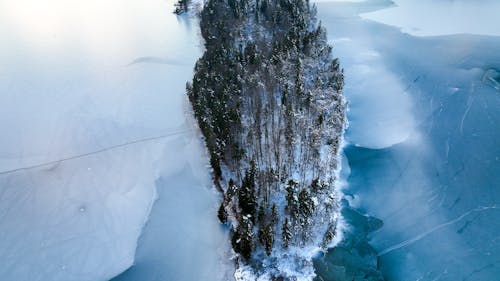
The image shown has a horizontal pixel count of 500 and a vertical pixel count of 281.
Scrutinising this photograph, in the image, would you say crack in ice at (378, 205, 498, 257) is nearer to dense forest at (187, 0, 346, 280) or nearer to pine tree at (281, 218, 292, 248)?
dense forest at (187, 0, 346, 280)

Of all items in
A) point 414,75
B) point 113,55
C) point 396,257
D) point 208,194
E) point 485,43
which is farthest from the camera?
point 113,55

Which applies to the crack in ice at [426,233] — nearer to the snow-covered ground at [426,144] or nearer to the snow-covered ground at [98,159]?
Answer: the snow-covered ground at [426,144]

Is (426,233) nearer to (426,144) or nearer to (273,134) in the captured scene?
(426,144)

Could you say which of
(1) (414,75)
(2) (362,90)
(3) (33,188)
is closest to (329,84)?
(2) (362,90)

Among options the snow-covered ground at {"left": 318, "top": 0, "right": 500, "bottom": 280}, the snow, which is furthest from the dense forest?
the snow

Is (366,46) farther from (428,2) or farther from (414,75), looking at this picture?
(428,2)

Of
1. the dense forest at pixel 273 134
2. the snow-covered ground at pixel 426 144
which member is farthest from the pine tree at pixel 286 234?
the snow-covered ground at pixel 426 144
